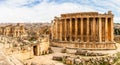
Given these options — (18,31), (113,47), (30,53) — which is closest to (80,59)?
(30,53)

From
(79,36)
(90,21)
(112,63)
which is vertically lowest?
(112,63)

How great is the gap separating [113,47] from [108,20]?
704cm

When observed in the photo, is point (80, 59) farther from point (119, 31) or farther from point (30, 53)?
point (119, 31)

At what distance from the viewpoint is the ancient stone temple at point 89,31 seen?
5086 centimetres

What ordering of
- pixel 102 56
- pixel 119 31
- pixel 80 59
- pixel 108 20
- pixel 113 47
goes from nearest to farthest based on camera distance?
1. pixel 80 59
2. pixel 102 56
3. pixel 113 47
4. pixel 108 20
5. pixel 119 31

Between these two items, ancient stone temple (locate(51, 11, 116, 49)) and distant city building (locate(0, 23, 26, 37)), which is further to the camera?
distant city building (locate(0, 23, 26, 37))

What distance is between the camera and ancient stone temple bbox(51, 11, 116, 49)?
50862 millimetres

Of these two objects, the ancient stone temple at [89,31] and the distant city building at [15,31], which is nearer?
the ancient stone temple at [89,31]

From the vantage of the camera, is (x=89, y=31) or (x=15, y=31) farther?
(x=15, y=31)

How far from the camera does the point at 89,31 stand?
55.2m

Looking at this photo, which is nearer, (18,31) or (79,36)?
(79,36)

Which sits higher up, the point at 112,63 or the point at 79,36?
the point at 79,36

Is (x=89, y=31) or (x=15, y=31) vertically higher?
(x=89, y=31)

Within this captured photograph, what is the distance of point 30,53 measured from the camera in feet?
136
